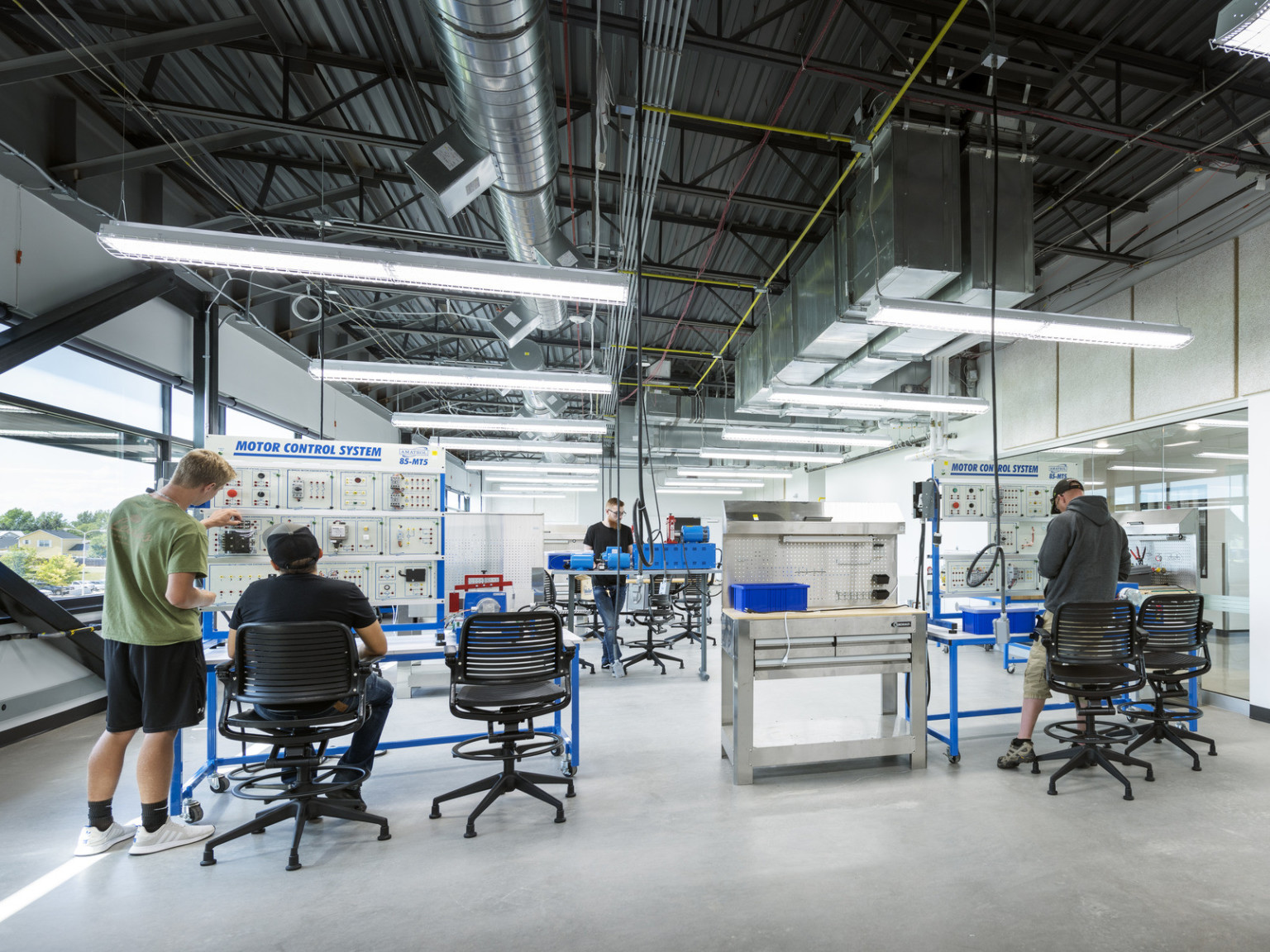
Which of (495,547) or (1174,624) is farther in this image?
(495,547)

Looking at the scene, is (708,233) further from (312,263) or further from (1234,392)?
(1234,392)

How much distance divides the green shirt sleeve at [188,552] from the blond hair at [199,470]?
180mm

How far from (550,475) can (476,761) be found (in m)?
10.6

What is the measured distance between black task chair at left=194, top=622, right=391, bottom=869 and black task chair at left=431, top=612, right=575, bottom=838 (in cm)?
43

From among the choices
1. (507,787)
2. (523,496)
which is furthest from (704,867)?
(523,496)

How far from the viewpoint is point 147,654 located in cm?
260

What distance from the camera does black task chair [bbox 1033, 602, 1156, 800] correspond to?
3.39 meters

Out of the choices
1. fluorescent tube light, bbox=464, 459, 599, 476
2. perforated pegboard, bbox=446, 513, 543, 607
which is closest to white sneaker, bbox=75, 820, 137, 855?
perforated pegboard, bbox=446, 513, 543, 607

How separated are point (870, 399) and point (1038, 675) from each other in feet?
12.0

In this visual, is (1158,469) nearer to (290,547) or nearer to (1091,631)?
(1091,631)

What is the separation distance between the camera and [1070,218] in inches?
231

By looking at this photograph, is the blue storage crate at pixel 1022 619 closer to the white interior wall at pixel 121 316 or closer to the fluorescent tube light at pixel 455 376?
the fluorescent tube light at pixel 455 376

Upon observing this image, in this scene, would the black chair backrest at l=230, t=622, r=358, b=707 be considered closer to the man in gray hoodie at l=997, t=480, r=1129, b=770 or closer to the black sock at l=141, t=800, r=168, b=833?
the black sock at l=141, t=800, r=168, b=833

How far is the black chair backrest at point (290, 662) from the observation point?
255 centimetres
